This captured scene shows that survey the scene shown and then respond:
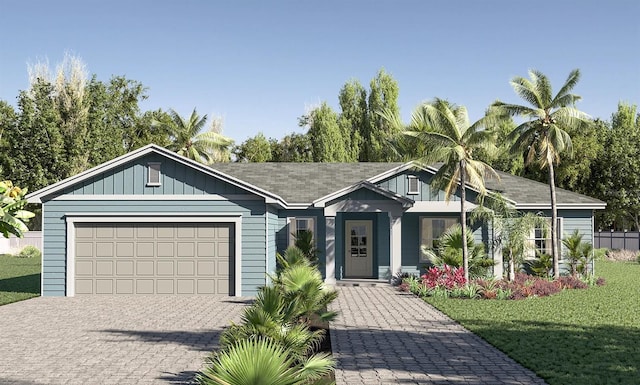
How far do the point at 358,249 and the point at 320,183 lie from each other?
11.0 ft

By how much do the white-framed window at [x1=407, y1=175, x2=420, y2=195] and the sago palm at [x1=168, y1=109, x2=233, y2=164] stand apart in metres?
19.2

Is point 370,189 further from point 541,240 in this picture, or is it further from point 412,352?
point 412,352

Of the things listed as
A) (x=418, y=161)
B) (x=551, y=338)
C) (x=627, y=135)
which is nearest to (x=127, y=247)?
(x=418, y=161)

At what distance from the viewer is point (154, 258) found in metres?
19.2

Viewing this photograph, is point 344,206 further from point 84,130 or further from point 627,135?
point 627,135

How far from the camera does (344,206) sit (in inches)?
865

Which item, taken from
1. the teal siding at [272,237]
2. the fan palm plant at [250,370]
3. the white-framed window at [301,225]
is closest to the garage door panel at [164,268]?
the teal siding at [272,237]

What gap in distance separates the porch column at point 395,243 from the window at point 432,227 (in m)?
2.06

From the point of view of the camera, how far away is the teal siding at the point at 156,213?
19031 millimetres

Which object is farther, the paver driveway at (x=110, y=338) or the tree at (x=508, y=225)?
the tree at (x=508, y=225)

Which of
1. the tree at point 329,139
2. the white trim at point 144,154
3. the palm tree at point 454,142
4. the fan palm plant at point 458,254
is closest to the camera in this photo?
the white trim at point 144,154

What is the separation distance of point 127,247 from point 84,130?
28885 millimetres

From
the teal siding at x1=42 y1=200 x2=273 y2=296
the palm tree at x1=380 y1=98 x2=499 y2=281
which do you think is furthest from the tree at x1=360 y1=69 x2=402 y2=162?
the teal siding at x1=42 y1=200 x2=273 y2=296

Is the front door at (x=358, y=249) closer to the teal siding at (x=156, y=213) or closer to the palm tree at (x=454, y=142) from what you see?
the palm tree at (x=454, y=142)
